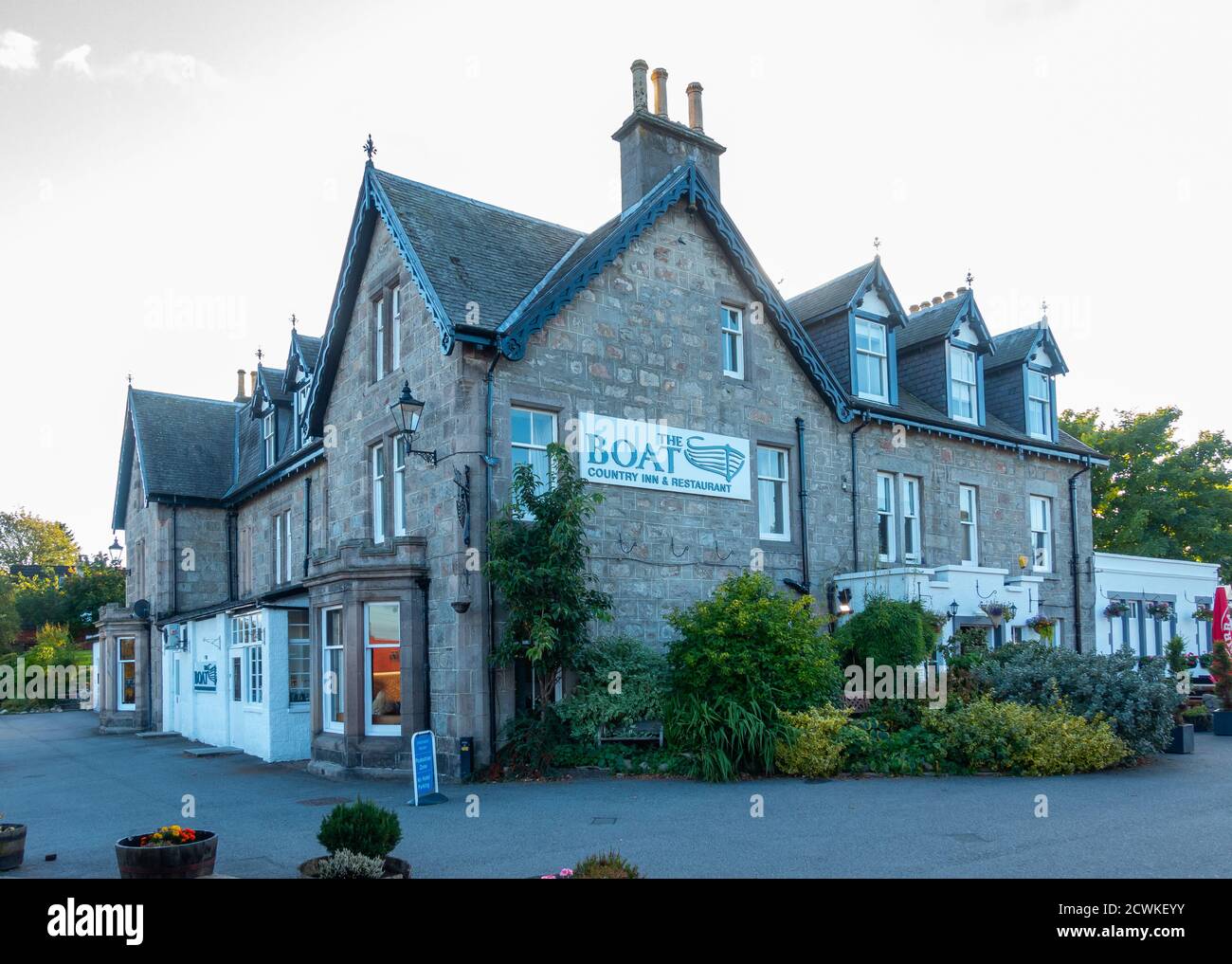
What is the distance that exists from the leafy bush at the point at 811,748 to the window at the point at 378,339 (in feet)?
31.7

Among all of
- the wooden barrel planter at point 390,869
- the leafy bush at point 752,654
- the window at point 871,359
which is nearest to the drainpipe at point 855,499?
the window at point 871,359

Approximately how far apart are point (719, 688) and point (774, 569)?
526 cm

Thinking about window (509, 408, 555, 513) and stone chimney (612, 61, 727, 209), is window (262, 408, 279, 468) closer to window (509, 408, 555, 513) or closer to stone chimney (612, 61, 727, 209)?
stone chimney (612, 61, 727, 209)

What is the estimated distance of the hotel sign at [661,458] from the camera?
1736 centimetres

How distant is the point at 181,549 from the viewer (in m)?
29.4

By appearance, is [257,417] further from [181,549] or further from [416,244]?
[416,244]

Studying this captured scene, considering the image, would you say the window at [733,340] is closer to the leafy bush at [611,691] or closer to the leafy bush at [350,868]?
the leafy bush at [611,691]

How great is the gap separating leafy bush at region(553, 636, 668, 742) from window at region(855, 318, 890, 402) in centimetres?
920

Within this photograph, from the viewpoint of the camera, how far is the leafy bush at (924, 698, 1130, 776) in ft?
47.2

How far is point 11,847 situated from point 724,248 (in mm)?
14974

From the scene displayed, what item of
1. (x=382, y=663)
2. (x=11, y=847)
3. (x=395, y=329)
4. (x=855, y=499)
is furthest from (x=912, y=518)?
(x=11, y=847)

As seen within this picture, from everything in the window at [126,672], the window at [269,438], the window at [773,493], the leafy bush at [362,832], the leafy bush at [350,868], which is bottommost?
the window at [126,672]

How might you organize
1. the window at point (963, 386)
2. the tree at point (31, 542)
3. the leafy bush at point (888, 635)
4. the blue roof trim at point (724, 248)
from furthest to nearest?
the tree at point (31, 542) < the window at point (963, 386) < the leafy bush at point (888, 635) < the blue roof trim at point (724, 248)
